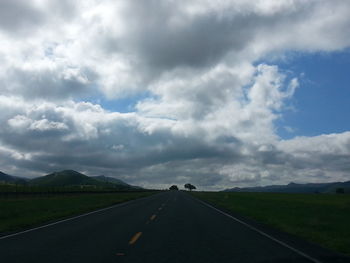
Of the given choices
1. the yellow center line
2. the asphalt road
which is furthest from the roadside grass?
the yellow center line

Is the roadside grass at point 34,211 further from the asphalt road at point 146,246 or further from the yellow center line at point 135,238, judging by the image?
the yellow center line at point 135,238

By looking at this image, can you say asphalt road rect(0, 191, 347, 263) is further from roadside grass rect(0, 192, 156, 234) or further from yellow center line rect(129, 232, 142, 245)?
roadside grass rect(0, 192, 156, 234)

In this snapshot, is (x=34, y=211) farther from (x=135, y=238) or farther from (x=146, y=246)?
(x=146, y=246)

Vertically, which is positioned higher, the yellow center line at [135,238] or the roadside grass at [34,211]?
the roadside grass at [34,211]

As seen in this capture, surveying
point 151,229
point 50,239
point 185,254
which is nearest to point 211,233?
point 151,229

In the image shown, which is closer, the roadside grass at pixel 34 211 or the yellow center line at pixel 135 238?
the yellow center line at pixel 135 238

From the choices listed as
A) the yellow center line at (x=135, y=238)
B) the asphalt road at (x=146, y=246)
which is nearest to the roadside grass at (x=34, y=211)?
the asphalt road at (x=146, y=246)

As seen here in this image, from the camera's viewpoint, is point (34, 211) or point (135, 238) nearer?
point (135, 238)

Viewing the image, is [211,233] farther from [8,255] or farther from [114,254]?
[8,255]

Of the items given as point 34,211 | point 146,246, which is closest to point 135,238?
point 146,246

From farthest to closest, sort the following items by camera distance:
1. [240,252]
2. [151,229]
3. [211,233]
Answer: [151,229] < [211,233] < [240,252]

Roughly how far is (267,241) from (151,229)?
200 inches

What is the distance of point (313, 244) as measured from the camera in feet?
41.2

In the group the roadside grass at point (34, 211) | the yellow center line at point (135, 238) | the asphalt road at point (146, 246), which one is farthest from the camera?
the roadside grass at point (34, 211)
